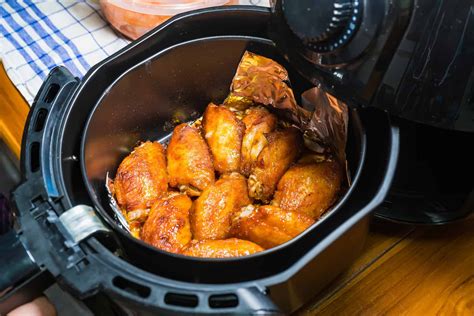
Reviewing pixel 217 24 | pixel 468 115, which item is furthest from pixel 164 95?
pixel 468 115

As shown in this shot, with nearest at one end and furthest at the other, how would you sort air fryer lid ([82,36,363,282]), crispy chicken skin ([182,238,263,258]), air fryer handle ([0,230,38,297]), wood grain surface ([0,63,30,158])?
air fryer handle ([0,230,38,297]) → crispy chicken skin ([182,238,263,258]) → air fryer lid ([82,36,363,282]) → wood grain surface ([0,63,30,158])

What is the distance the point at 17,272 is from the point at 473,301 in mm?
532

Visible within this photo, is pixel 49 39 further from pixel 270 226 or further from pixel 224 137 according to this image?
pixel 270 226

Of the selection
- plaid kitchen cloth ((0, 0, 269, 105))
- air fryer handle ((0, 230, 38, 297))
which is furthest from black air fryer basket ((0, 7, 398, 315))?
plaid kitchen cloth ((0, 0, 269, 105))

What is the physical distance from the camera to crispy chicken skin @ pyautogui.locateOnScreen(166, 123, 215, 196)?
680 millimetres

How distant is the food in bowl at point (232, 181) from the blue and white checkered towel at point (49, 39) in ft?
0.79

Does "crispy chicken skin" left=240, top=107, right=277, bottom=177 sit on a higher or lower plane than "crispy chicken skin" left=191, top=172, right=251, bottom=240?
higher

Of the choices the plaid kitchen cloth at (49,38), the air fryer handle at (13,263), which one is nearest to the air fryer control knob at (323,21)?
the air fryer handle at (13,263)

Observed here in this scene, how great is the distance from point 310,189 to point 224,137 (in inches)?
5.9

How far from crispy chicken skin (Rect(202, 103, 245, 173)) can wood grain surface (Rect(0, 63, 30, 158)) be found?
0.94 ft

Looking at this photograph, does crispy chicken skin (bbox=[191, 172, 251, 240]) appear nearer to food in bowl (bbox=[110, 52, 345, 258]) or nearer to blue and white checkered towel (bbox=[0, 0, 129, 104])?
food in bowl (bbox=[110, 52, 345, 258])

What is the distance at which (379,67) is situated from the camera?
0.48m

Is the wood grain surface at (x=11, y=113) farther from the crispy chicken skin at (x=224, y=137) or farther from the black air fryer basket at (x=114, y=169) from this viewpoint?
the crispy chicken skin at (x=224, y=137)

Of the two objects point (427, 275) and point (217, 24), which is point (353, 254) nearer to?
Result: point (427, 275)
